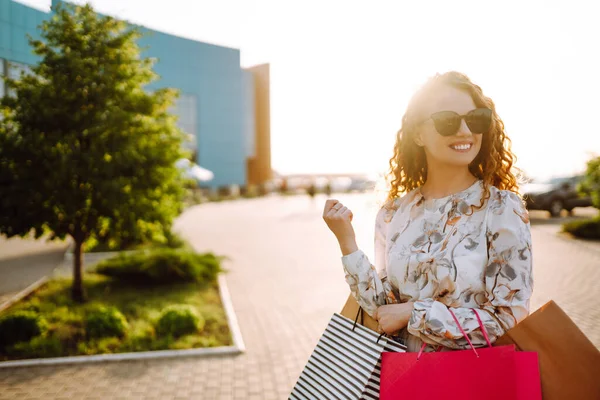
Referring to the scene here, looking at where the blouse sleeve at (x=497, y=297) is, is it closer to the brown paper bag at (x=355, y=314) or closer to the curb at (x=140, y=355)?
the brown paper bag at (x=355, y=314)

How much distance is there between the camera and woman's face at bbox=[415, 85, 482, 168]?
1.96m

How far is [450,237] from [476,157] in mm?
466

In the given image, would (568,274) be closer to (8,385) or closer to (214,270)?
(214,270)

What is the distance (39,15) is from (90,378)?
15.8ft

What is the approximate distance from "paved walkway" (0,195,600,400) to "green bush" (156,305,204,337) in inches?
25.1

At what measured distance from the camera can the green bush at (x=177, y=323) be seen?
595cm

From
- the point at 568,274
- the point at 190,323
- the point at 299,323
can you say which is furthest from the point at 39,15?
the point at 568,274

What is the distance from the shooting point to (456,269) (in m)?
1.79

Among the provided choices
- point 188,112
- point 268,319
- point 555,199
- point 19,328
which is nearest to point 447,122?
point 268,319

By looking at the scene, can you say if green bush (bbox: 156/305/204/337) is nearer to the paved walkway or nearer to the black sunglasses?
the paved walkway

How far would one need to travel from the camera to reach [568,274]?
969 centimetres

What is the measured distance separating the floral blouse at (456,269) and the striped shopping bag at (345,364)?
11 cm

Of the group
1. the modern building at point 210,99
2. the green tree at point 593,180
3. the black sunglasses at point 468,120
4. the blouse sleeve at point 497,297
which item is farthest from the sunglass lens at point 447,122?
the modern building at point 210,99

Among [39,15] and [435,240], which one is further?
[39,15]
